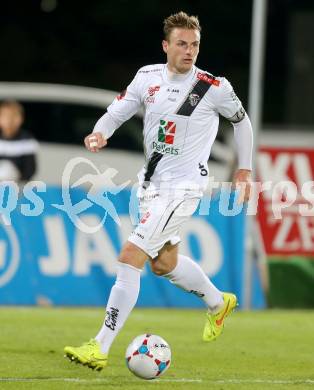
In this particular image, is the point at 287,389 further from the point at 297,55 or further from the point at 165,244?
the point at 297,55

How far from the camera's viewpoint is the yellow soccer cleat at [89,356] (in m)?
8.80

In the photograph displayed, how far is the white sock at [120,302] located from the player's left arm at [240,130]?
95 cm

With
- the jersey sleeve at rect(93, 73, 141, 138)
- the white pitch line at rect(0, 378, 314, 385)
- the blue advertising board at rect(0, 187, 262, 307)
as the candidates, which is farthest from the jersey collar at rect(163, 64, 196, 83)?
the blue advertising board at rect(0, 187, 262, 307)

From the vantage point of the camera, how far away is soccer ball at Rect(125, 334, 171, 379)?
28.3 ft

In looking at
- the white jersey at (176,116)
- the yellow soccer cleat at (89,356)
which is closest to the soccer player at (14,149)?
the white jersey at (176,116)

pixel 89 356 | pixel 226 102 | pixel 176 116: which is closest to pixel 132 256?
pixel 89 356

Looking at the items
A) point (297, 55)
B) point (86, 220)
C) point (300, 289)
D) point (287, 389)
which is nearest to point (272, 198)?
point (300, 289)

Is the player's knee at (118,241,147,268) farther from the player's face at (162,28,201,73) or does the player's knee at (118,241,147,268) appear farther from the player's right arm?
the player's face at (162,28,201,73)

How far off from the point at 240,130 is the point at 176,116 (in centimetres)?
50

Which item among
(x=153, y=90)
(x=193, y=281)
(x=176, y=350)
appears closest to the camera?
(x=153, y=90)

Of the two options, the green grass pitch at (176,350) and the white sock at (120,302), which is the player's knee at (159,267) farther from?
the green grass pitch at (176,350)

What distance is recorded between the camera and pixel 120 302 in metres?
9.05

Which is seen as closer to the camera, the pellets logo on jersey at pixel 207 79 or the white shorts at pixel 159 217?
the white shorts at pixel 159 217

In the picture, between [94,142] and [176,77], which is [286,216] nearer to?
[176,77]
